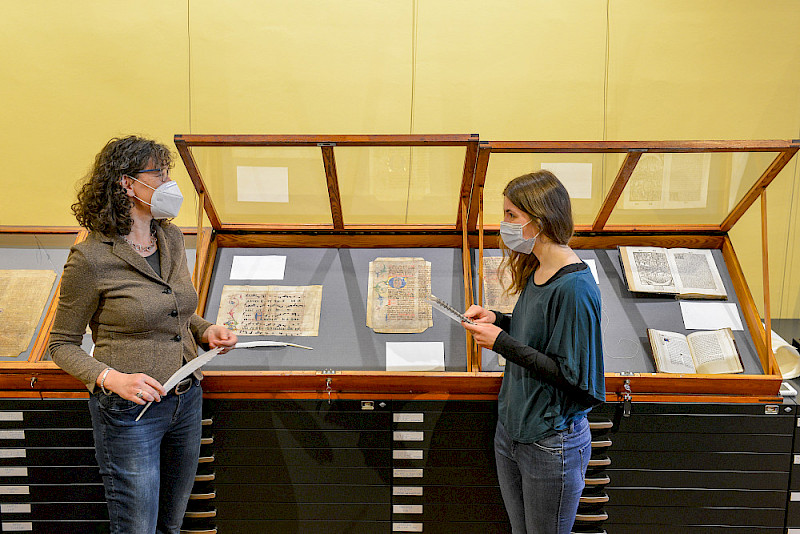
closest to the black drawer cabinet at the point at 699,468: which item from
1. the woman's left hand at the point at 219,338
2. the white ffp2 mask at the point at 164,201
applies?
the woman's left hand at the point at 219,338

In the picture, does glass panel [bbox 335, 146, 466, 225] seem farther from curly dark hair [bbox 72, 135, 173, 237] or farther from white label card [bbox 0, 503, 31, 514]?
white label card [bbox 0, 503, 31, 514]

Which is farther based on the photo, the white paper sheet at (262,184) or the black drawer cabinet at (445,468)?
the white paper sheet at (262,184)

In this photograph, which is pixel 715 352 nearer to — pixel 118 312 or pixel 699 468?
pixel 699 468

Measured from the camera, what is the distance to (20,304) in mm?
2578

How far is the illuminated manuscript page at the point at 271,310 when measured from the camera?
2590mm

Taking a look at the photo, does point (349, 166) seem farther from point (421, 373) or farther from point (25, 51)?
Result: point (25, 51)

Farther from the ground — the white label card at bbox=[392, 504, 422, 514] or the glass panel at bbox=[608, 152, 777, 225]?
the glass panel at bbox=[608, 152, 777, 225]

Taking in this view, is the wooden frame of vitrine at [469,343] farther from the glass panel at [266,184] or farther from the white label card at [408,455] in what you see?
the white label card at [408,455]

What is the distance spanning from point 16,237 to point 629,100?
358 centimetres

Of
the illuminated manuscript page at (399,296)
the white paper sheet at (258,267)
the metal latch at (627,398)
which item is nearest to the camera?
the metal latch at (627,398)

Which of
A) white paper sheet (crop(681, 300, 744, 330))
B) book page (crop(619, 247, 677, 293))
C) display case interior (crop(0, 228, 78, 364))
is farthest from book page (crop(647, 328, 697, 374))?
display case interior (crop(0, 228, 78, 364))

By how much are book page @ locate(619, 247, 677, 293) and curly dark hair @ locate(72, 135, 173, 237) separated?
2.14 m

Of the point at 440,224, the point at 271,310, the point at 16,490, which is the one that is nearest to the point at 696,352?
the point at 440,224

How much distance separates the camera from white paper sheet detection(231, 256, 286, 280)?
2758 mm
